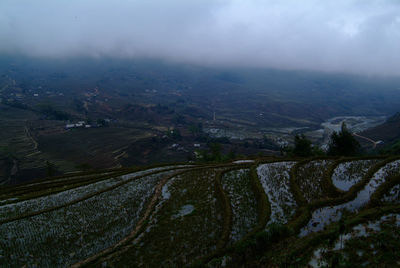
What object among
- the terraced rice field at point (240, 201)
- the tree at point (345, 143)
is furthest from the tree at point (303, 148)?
the terraced rice field at point (240, 201)

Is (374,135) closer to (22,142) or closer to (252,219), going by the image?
(252,219)

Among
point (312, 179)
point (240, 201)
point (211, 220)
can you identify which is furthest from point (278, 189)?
point (211, 220)

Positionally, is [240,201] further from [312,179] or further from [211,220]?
[312,179]

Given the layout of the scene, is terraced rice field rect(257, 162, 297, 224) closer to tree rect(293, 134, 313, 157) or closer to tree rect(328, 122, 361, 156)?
tree rect(293, 134, 313, 157)

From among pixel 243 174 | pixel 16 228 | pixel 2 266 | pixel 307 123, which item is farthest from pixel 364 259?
pixel 307 123

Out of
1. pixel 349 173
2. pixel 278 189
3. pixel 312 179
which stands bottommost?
pixel 278 189

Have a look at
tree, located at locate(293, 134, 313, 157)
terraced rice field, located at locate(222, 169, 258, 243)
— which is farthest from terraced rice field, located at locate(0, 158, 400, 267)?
tree, located at locate(293, 134, 313, 157)

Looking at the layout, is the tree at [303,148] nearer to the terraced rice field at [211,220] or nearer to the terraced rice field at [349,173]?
the terraced rice field at [349,173]

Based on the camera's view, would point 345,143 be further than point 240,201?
Yes
